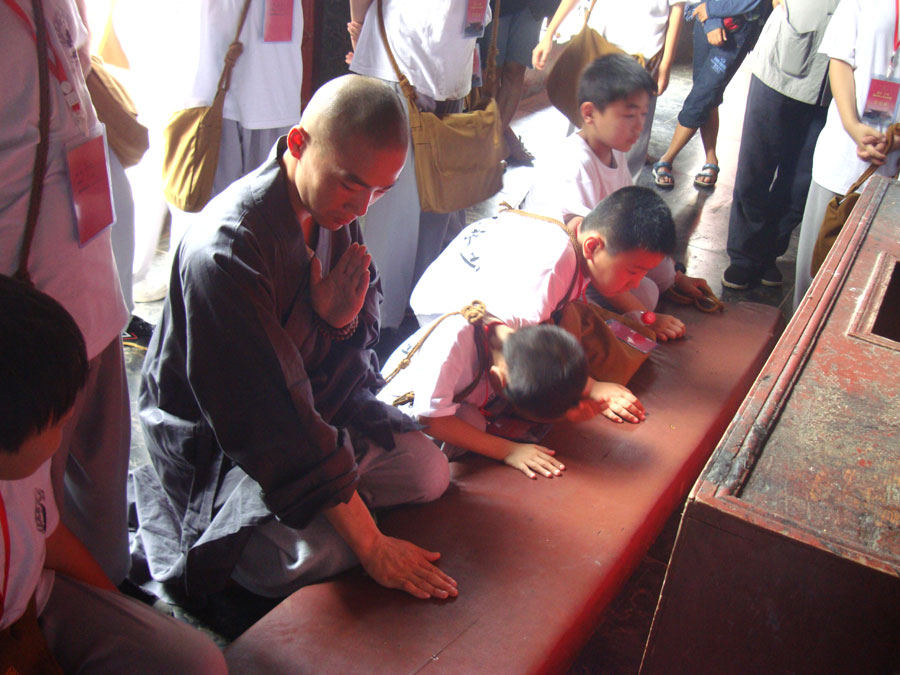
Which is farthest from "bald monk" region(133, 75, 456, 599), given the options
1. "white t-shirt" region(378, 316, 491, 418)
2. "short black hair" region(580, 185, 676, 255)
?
"short black hair" region(580, 185, 676, 255)

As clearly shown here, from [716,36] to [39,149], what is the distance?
3.54m

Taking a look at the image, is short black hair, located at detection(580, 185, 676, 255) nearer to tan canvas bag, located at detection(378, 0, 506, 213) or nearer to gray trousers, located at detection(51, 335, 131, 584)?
tan canvas bag, located at detection(378, 0, 506, 213)

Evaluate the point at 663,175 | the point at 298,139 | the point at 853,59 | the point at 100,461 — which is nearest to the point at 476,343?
the point at 298,139

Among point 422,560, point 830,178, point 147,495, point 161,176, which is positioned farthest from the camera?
point 830,178

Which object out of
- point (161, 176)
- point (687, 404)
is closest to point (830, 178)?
point (687, 404)

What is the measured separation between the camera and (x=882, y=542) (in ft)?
3.02

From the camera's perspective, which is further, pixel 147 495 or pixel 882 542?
pixel 147 495

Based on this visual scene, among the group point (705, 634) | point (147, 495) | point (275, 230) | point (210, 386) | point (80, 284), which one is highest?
point (275, 230)

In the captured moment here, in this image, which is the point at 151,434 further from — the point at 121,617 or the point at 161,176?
the point at 161,176

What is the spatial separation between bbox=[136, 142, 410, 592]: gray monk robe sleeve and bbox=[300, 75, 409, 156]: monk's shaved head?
A: 0.13m

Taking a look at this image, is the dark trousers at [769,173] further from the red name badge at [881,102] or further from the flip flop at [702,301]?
the flip flop at [702,301]

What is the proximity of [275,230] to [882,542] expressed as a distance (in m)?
0.99

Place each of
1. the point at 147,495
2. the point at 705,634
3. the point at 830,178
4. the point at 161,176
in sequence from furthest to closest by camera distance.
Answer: the point at 830,178
the point at 161,176
the point at 147,495
the point at 705,634

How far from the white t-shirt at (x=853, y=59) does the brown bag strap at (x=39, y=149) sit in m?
2.31
